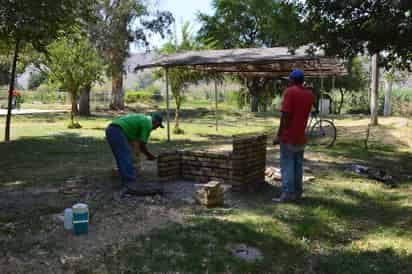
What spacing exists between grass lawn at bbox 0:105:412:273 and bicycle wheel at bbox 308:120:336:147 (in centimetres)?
368

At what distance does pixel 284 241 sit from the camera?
5062mm

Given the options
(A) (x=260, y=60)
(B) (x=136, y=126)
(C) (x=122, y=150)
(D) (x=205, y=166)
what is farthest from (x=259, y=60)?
(C) (x=122, y=150)

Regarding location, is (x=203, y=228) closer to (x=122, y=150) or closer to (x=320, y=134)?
(x=122, y=150)

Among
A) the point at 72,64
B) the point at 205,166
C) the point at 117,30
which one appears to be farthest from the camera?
the point at 117,30

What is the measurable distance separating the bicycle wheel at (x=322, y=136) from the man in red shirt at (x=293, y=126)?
6.88 metres

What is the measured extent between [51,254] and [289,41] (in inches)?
282

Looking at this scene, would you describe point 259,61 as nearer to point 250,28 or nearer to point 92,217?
point 92,217

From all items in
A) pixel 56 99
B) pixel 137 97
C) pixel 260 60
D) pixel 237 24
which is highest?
pixel 237 24

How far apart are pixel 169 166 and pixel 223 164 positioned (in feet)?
3.16

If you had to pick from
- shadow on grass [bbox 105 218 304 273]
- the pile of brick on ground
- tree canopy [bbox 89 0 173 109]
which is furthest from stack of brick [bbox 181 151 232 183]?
tree canopy [bbox 89 0 173 109]

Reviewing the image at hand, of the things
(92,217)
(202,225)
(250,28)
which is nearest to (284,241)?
(202,225)

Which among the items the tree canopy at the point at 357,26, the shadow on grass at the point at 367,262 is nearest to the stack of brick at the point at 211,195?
the shadow on grass at the point at 367,262

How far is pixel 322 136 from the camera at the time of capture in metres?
14.4

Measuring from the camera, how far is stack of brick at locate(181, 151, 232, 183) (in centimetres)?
754
